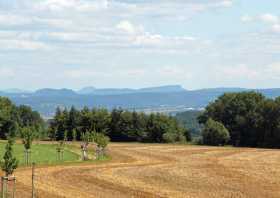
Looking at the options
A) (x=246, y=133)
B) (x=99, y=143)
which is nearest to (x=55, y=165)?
(x=99, y=143)

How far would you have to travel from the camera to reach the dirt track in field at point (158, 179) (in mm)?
43156

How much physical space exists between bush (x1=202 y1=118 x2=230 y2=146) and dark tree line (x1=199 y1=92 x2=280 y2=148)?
3.01 m

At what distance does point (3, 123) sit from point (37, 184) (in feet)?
286

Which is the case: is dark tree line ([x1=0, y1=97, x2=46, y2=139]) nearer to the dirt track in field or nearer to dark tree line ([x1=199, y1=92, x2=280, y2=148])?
dark tree line ([x1=199, y1=92, x2=280, y2=148])

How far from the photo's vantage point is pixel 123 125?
13225 centimetres

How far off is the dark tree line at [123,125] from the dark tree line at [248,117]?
25.1ft

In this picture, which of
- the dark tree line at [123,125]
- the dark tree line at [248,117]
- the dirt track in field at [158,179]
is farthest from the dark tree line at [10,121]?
the dirt track in field at [158,179]

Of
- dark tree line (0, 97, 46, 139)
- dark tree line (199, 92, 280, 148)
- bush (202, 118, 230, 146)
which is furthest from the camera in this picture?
dark tree line (0, 97, 46, 139)

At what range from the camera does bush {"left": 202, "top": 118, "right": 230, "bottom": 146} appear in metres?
120

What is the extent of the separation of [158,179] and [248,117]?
72.6 m

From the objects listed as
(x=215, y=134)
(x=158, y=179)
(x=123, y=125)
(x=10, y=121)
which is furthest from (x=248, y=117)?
(x=158, y=179)

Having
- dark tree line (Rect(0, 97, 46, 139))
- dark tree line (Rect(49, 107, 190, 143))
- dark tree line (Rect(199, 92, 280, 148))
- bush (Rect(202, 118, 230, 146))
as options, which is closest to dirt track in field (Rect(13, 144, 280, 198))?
dark tree line (Rect(199, 92, 280, 148))

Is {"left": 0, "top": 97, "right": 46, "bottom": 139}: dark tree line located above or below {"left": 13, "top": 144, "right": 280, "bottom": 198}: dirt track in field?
above

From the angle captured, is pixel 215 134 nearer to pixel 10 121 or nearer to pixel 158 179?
pixel 10 121
